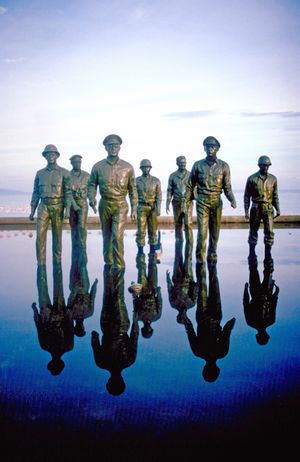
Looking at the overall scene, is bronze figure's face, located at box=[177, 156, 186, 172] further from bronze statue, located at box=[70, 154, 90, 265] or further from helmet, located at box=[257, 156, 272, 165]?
bronze statue, located at box=[70, 154, 90, 265]

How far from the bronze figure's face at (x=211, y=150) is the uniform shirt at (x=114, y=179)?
1714mm

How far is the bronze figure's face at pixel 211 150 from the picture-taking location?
32.8ft

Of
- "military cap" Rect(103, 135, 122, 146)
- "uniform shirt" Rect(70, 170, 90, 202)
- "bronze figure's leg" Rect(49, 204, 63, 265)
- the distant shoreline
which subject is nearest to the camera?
"military cap" Rect(103, 135, 122, 146)

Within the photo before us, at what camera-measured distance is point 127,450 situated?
8.47ft

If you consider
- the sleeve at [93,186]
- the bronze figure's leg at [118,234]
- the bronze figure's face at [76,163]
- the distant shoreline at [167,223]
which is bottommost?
the bronze figure's leg at [118,234]

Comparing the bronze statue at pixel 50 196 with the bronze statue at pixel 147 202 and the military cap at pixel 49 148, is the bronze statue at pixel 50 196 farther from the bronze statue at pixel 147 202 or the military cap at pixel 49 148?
the bronze statue at pixel 147 202

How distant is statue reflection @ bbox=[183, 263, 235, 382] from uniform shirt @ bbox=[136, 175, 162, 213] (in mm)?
6158

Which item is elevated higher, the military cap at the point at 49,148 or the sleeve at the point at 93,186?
the military cap at the point at 49,148

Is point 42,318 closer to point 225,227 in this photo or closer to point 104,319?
point 104,319

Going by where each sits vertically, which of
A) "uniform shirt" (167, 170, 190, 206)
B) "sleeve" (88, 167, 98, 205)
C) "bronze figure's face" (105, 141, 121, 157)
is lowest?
"sleeve" (88, 167, 98, 205)

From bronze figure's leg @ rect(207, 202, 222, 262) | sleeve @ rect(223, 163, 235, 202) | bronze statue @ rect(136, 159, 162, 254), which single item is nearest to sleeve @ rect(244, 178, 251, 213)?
bronze figure's leg @ rect(207, 202, 222, 262)

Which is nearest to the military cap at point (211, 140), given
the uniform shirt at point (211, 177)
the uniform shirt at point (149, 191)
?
the uniform shirt at point (211, 177)

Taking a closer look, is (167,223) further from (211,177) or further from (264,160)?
(211,177)

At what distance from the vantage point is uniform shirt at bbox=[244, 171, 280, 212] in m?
12.5
